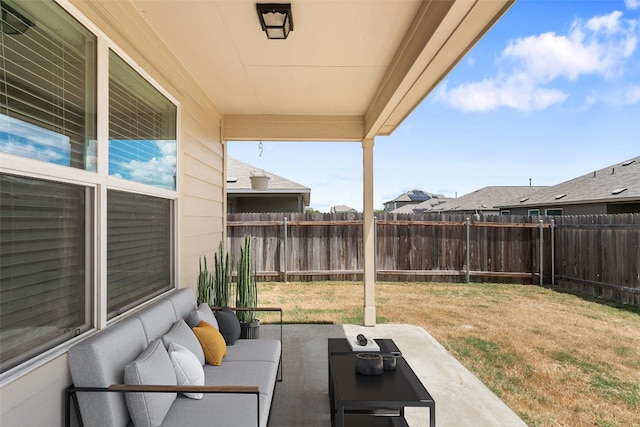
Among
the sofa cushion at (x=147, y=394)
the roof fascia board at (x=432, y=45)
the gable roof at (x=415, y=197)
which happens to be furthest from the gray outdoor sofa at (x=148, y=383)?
the gable roof at (x=415, y=197)

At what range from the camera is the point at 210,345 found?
260 cm

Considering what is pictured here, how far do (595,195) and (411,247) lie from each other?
5.33 metres

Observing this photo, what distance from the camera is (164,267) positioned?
319cm

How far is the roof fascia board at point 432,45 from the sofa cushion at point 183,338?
7.88ft

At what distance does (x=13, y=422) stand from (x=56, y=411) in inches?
9.7

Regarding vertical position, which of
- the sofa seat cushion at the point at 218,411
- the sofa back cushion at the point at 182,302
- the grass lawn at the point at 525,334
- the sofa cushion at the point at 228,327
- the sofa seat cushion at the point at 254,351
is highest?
the sofa back cushion at the point at 182,302

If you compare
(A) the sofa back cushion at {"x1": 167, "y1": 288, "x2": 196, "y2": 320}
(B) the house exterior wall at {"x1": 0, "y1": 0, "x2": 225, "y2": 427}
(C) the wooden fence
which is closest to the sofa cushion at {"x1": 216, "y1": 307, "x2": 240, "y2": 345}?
(A) the sofa back cushion at {"x1": 167, "y1": 288, "x2": 196, "y2": 320}

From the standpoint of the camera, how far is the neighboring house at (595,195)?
29.3 ft

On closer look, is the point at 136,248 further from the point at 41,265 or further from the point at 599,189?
the point at 599,189

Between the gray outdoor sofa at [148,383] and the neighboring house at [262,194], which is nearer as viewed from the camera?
the gray outdoor sofa at [148,383]

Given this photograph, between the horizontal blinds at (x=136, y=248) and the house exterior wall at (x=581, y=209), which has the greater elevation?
the house exterior wall at (x=581, y=209)

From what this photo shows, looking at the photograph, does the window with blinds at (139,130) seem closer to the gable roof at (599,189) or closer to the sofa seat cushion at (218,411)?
the sofa seat cushion at (218,411)

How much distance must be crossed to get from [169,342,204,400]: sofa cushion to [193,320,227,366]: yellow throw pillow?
45 centimetres

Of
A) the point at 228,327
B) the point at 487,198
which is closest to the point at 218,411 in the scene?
the point at 228,327
